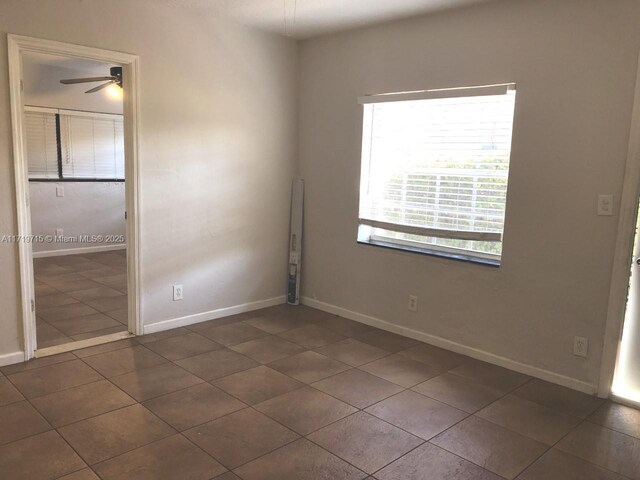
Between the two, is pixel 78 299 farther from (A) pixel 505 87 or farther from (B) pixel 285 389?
(A) pixel 505 87

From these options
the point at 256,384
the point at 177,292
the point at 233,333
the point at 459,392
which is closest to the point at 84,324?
the point at 177,292

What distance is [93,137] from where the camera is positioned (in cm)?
695

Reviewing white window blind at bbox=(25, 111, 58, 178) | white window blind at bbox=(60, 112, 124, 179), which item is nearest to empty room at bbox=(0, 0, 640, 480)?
white window blind at bbox=(25, 111, 58, 178)

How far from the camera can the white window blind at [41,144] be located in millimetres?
6398

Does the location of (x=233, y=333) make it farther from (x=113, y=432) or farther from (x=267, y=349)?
(x=113, y=432)

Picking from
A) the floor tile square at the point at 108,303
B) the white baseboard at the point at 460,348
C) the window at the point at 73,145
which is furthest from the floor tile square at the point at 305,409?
the window at the point at 73,145

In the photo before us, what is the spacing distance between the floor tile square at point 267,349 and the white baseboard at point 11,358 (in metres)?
1.38

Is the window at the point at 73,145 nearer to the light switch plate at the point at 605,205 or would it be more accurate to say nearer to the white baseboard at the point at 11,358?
Answer: the white baseboard at the point at 11,358

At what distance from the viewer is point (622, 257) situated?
2865mm

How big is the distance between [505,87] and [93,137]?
577cm

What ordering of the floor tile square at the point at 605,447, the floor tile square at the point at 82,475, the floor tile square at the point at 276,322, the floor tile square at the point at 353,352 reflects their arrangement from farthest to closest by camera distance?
the floor tile square at the point at 276,322 < the floor tile square at the point at 353,352 < the floor tile square at the point at 605,447 < the floor tile square at the point at 82,475

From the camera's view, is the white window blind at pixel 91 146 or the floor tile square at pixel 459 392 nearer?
the floor tile square at pixel 459 392

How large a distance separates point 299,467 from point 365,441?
39cm

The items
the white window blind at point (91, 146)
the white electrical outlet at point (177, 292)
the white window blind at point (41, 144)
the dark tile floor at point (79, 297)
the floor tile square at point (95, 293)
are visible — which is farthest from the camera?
the white window blind at point (91, 146)
